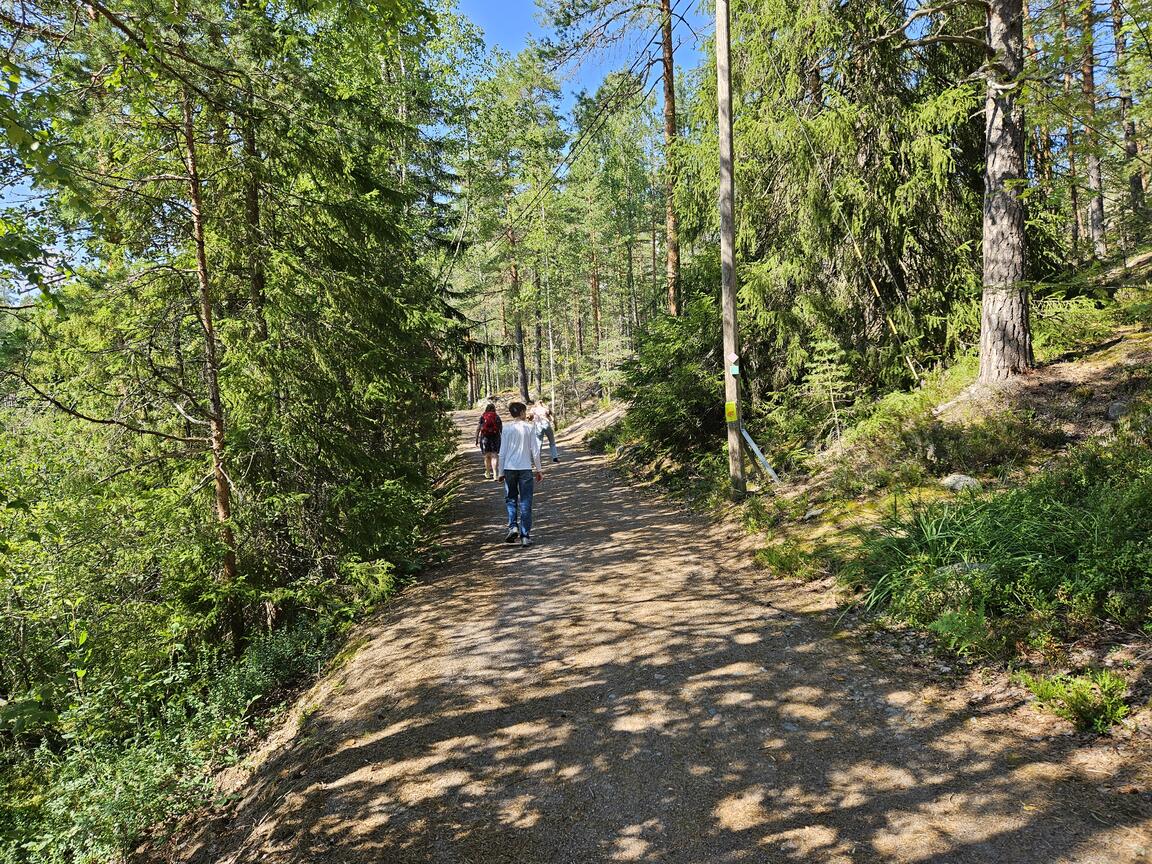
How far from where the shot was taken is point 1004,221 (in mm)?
7465

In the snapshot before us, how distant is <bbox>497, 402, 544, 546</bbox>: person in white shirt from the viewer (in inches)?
326

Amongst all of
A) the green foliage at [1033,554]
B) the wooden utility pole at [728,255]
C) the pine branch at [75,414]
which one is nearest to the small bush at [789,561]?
the green foliage at [1033,554]

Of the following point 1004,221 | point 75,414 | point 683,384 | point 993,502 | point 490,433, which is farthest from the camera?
point 490,433

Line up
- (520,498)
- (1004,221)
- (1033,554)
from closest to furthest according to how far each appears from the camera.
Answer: (1033,554) → (1004,221) → (520,498)

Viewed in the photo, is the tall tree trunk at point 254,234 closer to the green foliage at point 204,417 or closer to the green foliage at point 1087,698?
the green foliage at point 204,417

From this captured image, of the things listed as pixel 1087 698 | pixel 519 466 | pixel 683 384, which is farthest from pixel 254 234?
pixel 1087 698

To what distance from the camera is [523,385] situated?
99.0 ft

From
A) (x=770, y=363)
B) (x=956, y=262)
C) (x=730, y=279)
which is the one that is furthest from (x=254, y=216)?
(x=956, y=262)

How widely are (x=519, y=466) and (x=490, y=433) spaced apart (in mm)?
5042

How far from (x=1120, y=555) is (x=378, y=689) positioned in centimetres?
574

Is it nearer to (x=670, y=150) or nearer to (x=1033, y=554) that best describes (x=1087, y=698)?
(x=1033, y=554)

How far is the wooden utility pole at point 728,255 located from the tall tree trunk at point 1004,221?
3.16 metres

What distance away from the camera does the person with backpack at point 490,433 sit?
42.0ft

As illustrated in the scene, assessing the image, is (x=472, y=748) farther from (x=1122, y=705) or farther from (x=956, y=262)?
(x=956, y=262)
